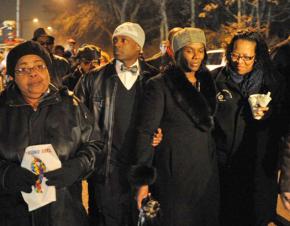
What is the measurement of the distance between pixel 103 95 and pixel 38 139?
66.7 inches

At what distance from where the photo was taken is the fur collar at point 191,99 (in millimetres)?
3678

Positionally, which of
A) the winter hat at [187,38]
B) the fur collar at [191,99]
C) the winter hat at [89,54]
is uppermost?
the winter hat at [187,38]

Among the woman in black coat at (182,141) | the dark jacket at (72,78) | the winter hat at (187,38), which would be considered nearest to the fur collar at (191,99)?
the woman in black coat at (182,141)

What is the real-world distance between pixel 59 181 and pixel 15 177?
27 centimetres

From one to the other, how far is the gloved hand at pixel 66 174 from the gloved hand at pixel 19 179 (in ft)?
0.33

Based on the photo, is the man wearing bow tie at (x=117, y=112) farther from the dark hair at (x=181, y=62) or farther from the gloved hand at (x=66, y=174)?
the gloved hand at (x=66, y=174)

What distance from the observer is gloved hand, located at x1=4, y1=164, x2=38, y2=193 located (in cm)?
276

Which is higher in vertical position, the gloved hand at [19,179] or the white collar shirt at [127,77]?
the white collar shirt at [127,77]

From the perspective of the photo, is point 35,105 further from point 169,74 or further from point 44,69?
point 169,74

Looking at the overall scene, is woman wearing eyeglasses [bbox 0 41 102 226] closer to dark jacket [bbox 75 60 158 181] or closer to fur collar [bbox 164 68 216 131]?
fur collar [bbox 164 68 216 131]

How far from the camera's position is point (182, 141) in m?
3.73

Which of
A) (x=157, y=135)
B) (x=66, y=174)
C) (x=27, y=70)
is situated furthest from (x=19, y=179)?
(x=157, y=135)

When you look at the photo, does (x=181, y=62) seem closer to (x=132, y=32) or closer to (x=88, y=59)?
(x=132, y=32)

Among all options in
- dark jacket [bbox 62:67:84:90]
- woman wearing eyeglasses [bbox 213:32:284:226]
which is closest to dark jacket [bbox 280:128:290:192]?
woman wearing eyeglasses [bbox 213:32:284:226]
